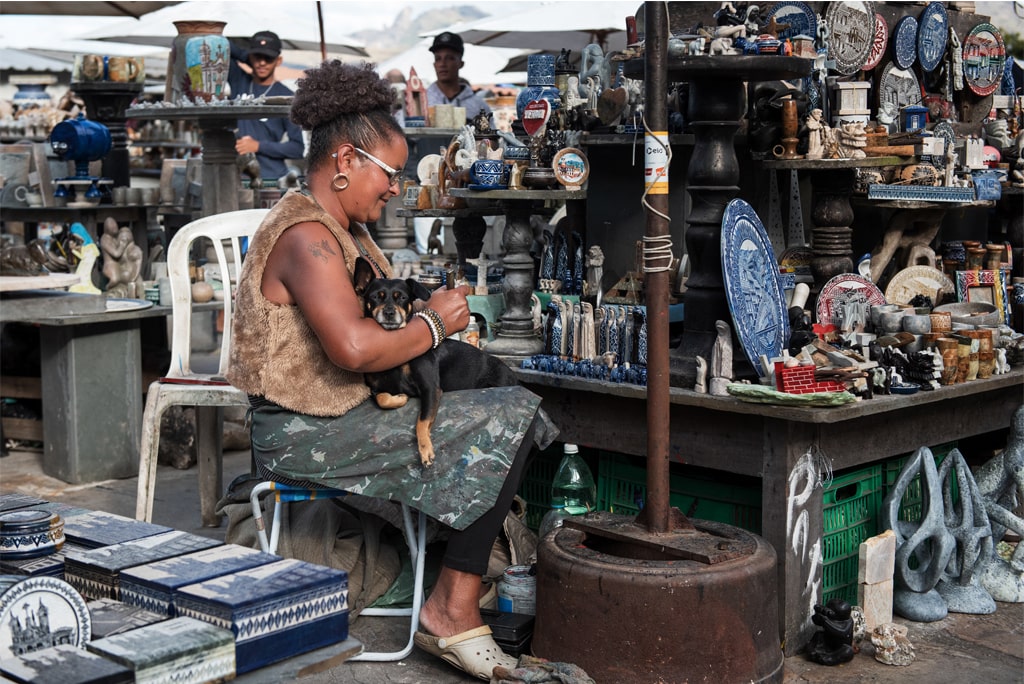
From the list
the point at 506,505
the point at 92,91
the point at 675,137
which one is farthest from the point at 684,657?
the point at 92,91

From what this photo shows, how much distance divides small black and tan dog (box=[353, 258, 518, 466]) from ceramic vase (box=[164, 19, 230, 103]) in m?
3.44

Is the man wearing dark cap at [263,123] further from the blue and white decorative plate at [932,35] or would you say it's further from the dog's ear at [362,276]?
the dog's ear at [362,276]

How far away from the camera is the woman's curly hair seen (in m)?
3.68

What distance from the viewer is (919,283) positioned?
502 cm

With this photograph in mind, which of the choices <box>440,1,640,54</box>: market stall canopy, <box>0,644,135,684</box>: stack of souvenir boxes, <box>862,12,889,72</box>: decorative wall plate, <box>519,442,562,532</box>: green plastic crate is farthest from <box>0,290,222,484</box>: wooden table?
<box>440,1,640,54</box>: market stall canopy

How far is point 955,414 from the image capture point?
4562 millimetres

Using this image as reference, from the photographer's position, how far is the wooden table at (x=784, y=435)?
A: 3.86 meters

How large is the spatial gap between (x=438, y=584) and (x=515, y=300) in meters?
1.33

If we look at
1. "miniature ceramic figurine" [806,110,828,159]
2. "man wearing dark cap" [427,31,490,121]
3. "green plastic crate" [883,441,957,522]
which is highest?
"man wearing dark cap" [427,31,490,121]

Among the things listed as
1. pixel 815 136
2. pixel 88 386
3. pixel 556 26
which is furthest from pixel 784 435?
pixel 556 26

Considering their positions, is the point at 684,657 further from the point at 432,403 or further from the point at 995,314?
the point at 995,314

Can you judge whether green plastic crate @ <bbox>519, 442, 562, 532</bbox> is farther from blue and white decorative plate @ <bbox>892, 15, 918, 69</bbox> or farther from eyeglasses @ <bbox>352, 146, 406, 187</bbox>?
blue and white decorative plate @ <bbox>892, 15, 918, 69</bbox>

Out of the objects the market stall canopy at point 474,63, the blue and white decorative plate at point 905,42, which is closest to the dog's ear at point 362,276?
the blue and white decorative plate at point 905,42

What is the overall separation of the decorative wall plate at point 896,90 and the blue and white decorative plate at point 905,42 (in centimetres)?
3
